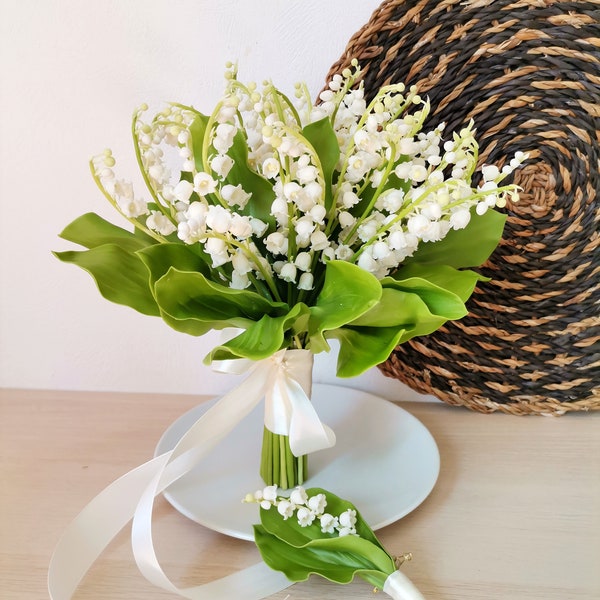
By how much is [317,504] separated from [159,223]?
28cm

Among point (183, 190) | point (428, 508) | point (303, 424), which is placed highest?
point (183, 190)

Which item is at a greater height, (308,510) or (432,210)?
(432,210)

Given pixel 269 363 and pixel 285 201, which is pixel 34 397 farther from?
pixel 285 201

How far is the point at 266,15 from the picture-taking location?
0.79m

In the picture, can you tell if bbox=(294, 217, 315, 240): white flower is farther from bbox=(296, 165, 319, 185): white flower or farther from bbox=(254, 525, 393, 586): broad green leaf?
bbox=(254, 525, 393, 586): broad green leaf

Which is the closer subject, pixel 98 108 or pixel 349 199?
pixel 349 199

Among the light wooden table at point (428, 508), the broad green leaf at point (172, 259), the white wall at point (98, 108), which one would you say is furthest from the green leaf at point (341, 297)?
the white wall at point (98, 108)

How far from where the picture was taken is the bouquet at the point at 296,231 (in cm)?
52

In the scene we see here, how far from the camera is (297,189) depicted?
51 centimetres

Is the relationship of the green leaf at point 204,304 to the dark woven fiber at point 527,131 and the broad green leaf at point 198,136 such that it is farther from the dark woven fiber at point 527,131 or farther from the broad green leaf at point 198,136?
the dark woven fiber at point 527,131

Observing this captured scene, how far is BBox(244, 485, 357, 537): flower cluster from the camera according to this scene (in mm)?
594

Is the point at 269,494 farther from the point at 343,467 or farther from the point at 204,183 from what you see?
the point at 204,183

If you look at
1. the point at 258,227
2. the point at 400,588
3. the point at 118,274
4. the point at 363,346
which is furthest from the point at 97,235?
the point at 400,588

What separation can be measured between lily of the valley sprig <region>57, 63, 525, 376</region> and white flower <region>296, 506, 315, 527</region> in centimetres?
14
